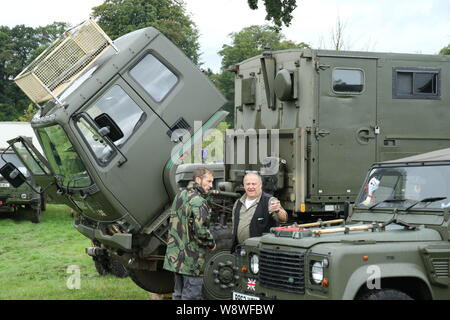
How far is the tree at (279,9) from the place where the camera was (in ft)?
55.7

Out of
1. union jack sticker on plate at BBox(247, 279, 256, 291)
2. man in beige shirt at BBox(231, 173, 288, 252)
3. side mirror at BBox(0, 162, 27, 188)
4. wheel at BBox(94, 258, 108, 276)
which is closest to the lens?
union jack sticker on plate at BBox(247, 279, 256, 291)

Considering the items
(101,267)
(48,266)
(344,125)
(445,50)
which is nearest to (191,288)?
(344,125)

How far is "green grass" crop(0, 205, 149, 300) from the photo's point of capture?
1126cm

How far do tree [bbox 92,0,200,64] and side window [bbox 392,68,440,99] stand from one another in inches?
1461

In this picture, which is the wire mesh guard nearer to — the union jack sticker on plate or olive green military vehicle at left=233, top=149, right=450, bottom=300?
olive green military vehicle at left=233, top=149, right=450, bottom=300

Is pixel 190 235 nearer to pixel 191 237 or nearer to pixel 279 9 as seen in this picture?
pixel 191 237

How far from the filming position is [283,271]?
6629 millimetres

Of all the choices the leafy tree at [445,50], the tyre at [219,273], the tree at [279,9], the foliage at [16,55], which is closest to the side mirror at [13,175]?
the tyre at [219,273]

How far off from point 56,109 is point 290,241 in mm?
4070

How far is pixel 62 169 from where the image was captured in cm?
1004

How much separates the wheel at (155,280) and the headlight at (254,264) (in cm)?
361

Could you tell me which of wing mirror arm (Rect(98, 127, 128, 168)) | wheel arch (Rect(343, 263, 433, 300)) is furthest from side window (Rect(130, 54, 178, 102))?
Answer: wheel arch (Rect(343, 263, 433, 300))

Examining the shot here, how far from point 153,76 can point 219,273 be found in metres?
2.66
